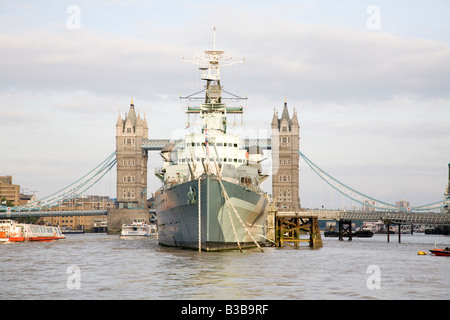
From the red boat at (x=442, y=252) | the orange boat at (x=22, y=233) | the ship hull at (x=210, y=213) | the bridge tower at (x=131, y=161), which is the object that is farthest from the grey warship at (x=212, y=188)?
the bridge tower at (x=131, y=161)

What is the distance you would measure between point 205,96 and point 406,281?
35.3 metres

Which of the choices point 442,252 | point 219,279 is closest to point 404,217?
point 442,252

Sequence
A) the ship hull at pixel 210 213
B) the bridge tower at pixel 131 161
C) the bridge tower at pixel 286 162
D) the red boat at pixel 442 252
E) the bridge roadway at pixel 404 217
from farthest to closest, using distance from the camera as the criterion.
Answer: the bridge tower at pixel 286 162, the bridge tower at pixel 131 161, the bridge roadway at pixel 404 217, the red boat at pixel 442 252, the ship hull at pixel 210 213

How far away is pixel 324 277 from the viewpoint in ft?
101

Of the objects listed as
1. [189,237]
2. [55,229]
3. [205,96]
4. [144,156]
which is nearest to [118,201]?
[144,156]

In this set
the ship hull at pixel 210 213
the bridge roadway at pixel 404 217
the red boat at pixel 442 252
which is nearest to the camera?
the ship hull at pixel 210 213

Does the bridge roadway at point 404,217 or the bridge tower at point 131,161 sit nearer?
the bridge roadway at point 404,217

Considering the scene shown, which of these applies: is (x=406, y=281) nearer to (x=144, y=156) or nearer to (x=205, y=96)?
(x=205, y=96)

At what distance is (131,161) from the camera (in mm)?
166500

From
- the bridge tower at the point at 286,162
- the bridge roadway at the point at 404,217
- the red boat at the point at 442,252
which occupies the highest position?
the bridge tower at the point at 286,162

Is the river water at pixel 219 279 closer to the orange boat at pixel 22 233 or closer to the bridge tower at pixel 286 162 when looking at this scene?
the orange boat at pixel 22 233

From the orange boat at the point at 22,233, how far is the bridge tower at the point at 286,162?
280 feet

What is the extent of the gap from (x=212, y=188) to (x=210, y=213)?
5.66 ft

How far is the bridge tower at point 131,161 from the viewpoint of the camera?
540ft
